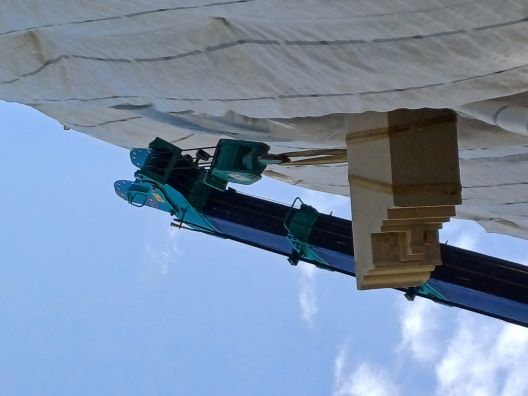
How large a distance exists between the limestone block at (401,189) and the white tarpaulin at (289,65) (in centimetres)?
43

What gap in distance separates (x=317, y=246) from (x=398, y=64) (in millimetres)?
4708

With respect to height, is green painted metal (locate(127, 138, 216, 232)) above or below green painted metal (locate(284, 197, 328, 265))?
above

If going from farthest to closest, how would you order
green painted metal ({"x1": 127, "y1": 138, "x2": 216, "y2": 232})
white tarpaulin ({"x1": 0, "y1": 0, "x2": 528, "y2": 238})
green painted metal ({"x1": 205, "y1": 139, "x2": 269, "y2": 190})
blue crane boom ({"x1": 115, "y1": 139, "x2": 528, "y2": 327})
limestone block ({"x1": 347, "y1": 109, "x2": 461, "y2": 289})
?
green painted metal ({"x1": 127, "y1": 138, "x2": 216, "y2": 232}) < green painted metal ({"x1": 205, "y1": 139, "x2": 269, "y2": 190}) < blue crane boom ({"x1": 115, "y1": 139, "x2": 528, "y2": 327}) < limestone block ({"x1": 347, "y1": 109, "x2": 461, "y2": 289}) < white tarpaulin ({"x1": 0, "y1": 0, "x2": 528, "y2": 238})

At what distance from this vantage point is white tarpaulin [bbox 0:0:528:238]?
20.0 ft

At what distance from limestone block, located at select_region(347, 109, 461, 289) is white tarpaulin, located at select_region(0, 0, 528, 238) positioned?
0.43 m

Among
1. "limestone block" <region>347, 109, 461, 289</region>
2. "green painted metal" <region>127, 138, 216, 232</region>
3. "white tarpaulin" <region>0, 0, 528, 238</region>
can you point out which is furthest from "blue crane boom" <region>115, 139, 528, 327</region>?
"limestone block" <region>347, 109, 461, 289</region>

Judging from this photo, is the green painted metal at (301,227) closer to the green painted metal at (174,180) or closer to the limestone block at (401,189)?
the green painted metal at (174,180)

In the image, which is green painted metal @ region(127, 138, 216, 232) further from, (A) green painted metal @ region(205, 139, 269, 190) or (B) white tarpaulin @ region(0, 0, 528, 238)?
(A) green painted metal @ region(205, 139, 269, 190)

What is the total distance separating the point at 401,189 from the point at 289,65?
1.40 m

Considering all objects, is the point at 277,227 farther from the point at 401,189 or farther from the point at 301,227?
the point at 401,189

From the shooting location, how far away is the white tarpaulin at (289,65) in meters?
6.09

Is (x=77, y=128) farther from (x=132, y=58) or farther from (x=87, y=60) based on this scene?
(x=132, y=58)

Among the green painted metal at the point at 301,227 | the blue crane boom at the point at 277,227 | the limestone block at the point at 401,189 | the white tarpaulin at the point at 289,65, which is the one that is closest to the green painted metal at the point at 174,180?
the blue crane boom at the point at 277,227

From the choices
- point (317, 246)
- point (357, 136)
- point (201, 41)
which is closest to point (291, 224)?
point (317, 246)
